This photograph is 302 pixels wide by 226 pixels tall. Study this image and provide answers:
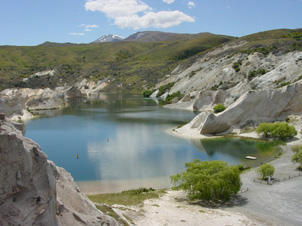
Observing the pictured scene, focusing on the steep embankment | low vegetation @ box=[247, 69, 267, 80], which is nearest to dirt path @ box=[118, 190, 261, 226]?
the steep embankment

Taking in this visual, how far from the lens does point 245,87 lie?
9350 cm

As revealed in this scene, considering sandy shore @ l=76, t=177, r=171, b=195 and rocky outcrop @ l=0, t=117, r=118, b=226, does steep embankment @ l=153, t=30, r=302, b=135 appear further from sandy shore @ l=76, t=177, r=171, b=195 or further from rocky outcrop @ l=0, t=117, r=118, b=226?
rocky outcrop @ l=0, t=117, r=118, b=226

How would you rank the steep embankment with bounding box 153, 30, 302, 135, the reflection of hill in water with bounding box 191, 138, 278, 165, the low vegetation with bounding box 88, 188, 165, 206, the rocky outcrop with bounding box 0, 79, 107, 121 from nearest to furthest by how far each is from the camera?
the low vegetation with bounding box 88, 188, 165, 206 < the reflection of hill in water with bounding box 191, 138, 278, 165 < the steep embankment with bounding box 153, 30, 302, 135 < the rocky outcrop with bounding box 0, 79, 107, 121

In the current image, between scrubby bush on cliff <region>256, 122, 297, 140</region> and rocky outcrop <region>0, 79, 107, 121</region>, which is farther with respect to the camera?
rocky outcrop <region>0, 79, 107, 121</region>

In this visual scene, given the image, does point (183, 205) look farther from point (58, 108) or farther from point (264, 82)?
point (58, 108)

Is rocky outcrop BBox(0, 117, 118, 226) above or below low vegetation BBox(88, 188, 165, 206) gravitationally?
above

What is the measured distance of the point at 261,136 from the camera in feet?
185

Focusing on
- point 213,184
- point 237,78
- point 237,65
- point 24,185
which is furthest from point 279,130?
point 237,65

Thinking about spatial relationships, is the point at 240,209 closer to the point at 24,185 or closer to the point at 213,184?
the point at 213,184

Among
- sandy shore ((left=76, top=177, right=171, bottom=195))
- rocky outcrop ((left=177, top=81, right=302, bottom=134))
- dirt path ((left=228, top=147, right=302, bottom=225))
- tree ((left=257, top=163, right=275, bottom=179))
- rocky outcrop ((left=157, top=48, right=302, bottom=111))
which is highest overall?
rocky outcrop ((left=157, top=48, right=302, bottom=111))

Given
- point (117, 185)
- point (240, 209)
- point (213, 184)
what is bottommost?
point (117, 185)

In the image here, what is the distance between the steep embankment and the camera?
6078 centimetres

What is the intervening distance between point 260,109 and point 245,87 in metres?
→ 33.8

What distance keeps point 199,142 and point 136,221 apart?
119 feet
